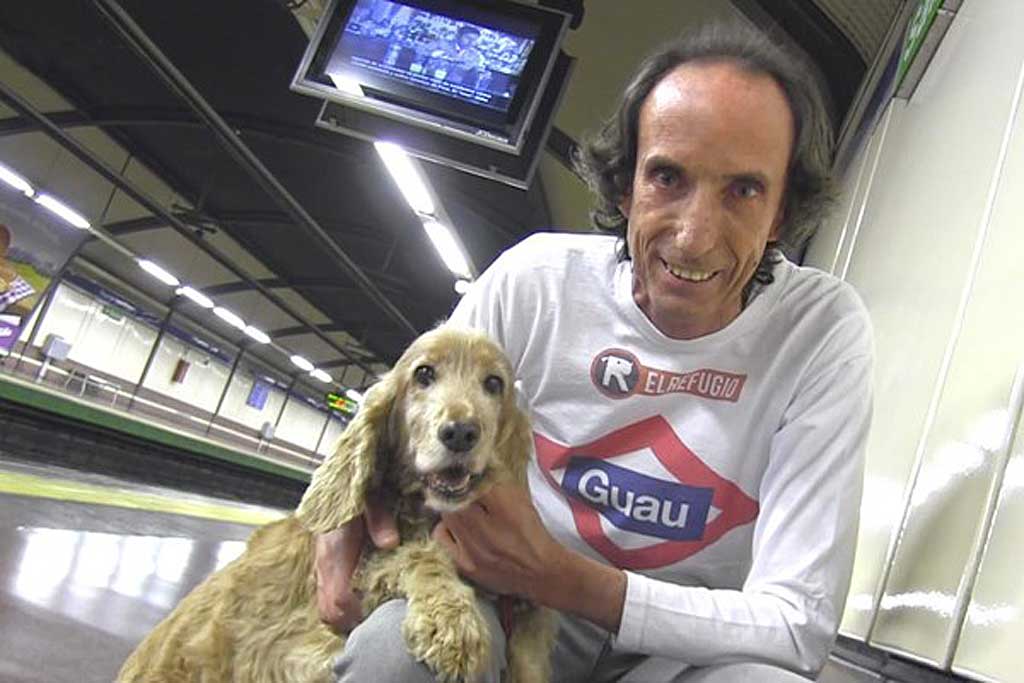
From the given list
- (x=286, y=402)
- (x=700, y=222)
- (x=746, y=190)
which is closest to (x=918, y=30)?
(x=746, y=190)

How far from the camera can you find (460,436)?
1.44m

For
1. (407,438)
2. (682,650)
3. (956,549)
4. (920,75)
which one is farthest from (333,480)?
(920,75)

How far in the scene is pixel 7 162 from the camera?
1429cm

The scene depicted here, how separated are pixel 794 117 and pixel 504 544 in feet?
3.31

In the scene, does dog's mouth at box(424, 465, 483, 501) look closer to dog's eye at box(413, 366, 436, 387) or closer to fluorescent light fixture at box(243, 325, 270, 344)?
dog's eye at box(413, 366, 436, 387)

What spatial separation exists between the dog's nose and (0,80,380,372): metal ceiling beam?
10879 millimetres

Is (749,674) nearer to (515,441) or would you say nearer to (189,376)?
(515,441)

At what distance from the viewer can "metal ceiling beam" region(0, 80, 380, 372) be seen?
34.2 feet

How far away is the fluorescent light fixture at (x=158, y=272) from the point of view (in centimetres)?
1895

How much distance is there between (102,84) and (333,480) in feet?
39.5

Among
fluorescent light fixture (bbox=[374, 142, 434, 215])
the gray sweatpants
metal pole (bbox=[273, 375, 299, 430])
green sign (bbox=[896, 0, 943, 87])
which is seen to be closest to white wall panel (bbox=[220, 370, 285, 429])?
metal pole (bbox=[273, 375, 299, 430])

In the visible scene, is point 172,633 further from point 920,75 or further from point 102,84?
point 102,84

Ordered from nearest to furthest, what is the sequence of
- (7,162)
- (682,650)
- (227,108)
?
1. (682,650)
2. (227,108)
3. (7,162)

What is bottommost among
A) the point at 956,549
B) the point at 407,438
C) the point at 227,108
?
the point at 407,438
